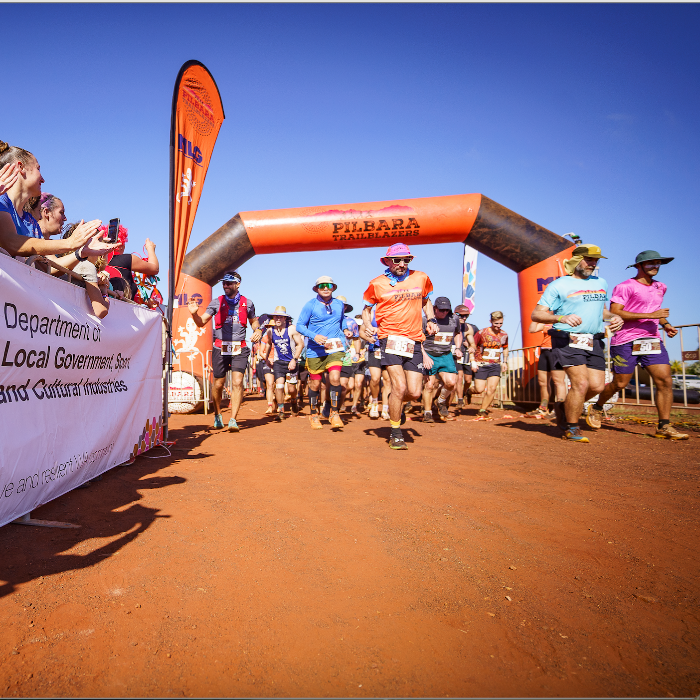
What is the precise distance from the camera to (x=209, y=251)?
11562 millimetres

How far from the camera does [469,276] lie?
43.7 feet

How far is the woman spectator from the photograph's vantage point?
265 cm

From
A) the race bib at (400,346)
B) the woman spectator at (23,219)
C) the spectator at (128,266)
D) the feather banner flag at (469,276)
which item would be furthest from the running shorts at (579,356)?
the feather banner flag at (469,276)

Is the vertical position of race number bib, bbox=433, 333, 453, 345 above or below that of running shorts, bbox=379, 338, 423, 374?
above

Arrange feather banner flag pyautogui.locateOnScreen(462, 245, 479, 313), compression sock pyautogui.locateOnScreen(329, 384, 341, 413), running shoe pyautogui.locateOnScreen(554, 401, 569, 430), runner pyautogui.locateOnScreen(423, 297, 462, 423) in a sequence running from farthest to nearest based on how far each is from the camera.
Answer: feather banner flag pyautogui.locateOnScreen(462, 245, 479, 313)
runner pyautogui.locateOnScreen(423, 297, 462, 423)
compression sock pyautogui.locateOnScreen(329, 384, 341, 413)
running shoe pyautogui.locateOnScreen(554, 401, 569, 430)

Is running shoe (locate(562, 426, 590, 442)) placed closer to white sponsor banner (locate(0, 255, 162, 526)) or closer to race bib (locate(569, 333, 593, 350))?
race bib (locate(569, 333, 593, 350))

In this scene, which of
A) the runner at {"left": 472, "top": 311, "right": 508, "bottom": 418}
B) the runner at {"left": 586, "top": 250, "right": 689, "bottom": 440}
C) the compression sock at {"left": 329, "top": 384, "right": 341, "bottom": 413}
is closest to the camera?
the runner at {"left": 586, "top": 250, "right": 689, "bottom": 440}

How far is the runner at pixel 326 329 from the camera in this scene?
7.43m

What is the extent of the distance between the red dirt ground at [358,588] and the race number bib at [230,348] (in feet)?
10.5

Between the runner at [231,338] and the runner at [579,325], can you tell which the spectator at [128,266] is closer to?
Answer: the runner at [231,338]

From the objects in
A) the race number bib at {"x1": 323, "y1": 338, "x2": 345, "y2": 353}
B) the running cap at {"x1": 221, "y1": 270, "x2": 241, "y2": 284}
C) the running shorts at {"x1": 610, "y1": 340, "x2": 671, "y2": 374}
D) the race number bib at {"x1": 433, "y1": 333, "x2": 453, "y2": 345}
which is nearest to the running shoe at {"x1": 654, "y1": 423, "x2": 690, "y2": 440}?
the running shorts at {"x1": 610, "y1": 340, "x2": 671, "y2": 374}

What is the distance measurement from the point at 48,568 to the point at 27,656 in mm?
727

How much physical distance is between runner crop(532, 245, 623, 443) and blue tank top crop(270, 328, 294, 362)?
547 cm

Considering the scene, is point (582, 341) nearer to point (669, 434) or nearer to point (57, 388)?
point (669, 434)
